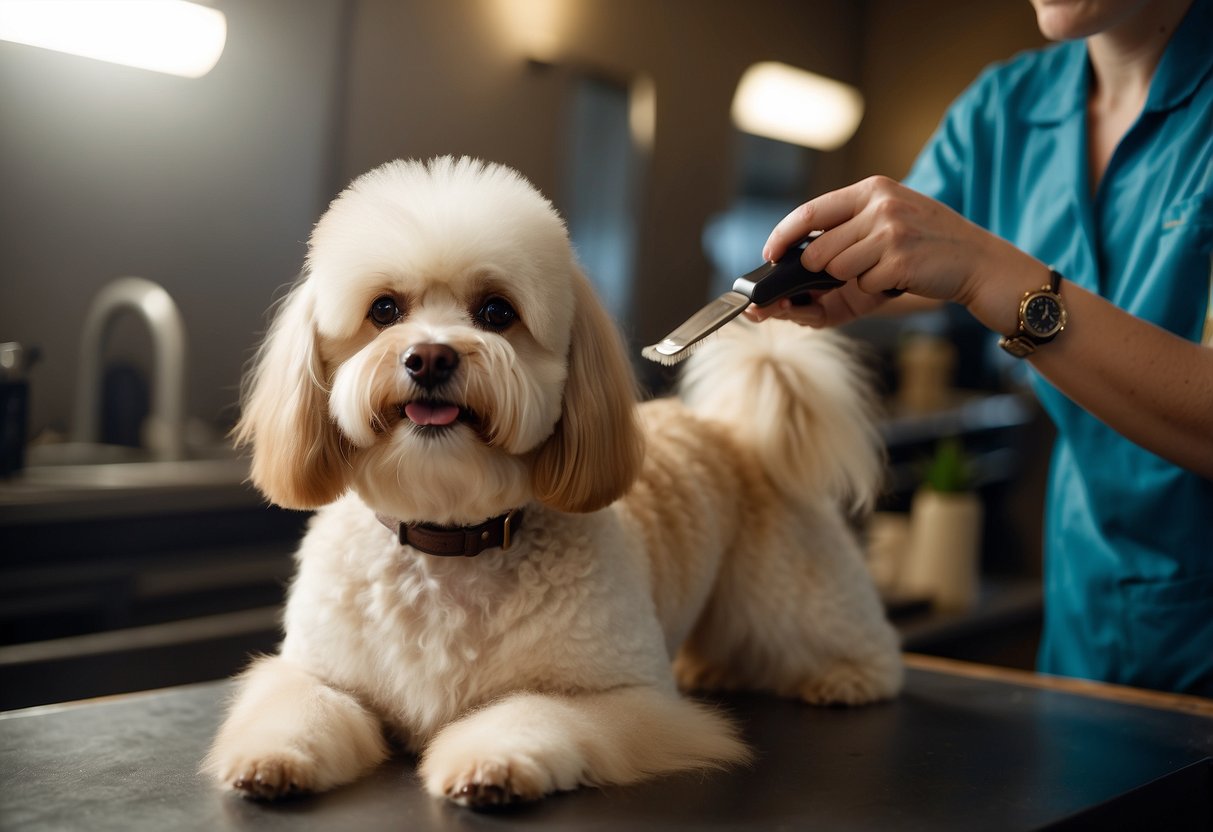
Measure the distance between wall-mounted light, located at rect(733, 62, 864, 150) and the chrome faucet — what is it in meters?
2.11

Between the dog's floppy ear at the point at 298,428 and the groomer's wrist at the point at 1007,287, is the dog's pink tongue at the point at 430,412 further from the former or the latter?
the groomer's wrist at the point at 1007,287

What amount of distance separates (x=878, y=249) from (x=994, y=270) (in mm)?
148

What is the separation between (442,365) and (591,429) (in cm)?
18

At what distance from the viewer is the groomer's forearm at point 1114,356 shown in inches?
47.3

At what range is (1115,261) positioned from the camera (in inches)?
59.4

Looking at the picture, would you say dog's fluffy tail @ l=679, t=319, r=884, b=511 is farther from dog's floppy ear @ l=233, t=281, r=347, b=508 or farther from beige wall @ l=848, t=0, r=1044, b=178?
beige wall @ l=848, t=0, r=1044, b=178

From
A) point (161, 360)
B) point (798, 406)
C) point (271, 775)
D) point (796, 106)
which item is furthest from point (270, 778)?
point (796, 106)

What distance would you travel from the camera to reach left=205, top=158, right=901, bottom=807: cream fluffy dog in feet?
3.21

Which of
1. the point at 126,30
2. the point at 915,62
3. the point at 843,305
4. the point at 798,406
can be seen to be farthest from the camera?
the point at 915,62

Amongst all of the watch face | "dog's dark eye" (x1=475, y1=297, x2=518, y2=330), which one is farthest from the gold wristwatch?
"dog's dark eye" (x1=475, y1=297, x2=518, y2=330)

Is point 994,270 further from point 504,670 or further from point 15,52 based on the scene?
point 15,52

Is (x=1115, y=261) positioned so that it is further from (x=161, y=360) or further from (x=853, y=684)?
(x=161, y=360)

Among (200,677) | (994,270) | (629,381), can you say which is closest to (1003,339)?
(994,270)

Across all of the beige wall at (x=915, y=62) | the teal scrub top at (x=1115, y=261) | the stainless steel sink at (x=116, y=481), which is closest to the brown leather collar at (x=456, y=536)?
the stainless steel sink at (x=116, y=481)
